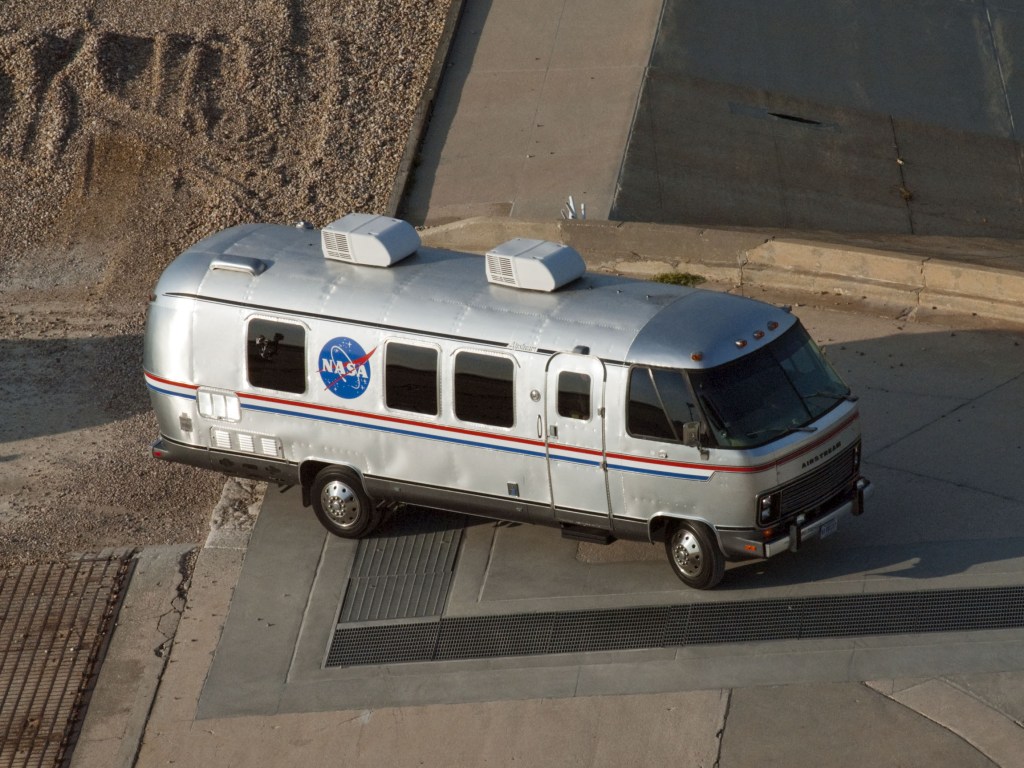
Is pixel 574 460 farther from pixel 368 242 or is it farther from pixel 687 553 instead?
pixel 368 242

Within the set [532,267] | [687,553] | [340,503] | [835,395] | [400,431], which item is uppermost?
[532,267]

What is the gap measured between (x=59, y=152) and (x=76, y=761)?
44.1 ft

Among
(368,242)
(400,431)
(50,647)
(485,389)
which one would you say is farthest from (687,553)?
(50,647)

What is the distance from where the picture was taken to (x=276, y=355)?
12266mm

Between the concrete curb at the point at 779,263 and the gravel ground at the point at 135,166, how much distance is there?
3.51 metres

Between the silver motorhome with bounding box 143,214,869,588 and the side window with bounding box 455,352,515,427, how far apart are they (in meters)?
0.01

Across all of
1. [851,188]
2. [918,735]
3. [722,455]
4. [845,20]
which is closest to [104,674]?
Answer: [722,455]

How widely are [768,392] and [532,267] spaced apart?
7.24 feet

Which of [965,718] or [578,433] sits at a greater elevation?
[578,433]

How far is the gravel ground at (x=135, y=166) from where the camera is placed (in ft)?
48.9

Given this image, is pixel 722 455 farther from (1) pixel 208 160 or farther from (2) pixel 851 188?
(1) pixel 208 160

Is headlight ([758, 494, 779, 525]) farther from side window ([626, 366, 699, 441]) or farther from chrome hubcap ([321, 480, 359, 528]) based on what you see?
chrome hubcap ([321, 480, 359, 528])

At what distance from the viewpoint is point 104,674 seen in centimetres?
1146

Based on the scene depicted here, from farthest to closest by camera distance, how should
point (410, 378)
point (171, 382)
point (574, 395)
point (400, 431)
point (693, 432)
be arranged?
point (171, 382) → point (400, 431) → point (410, 378) → point (574, 395) → point (693, 432)
